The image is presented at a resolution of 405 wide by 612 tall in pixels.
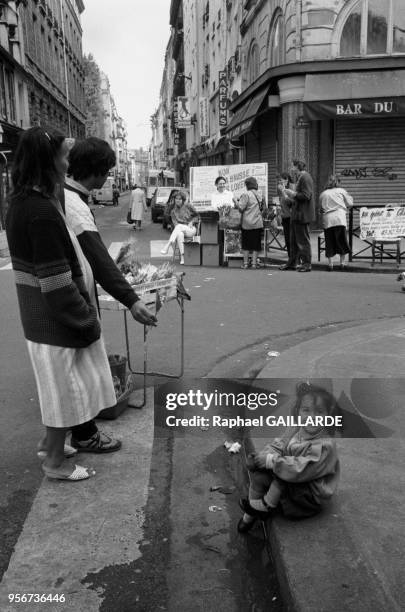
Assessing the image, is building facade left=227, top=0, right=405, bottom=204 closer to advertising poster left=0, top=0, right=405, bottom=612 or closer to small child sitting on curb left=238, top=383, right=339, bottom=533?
advertising poster left=0, top=0, right=405, bottom=612

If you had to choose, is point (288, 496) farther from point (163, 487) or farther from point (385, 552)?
point (163, 487)

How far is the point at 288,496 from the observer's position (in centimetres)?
300

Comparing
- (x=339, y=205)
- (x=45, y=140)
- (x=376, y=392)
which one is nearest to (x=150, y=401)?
(x=376, y=392)

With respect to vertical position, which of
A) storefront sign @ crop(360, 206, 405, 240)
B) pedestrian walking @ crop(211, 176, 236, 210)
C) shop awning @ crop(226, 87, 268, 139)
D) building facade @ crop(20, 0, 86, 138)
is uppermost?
building facade @ crop(20, 0, 86, 138)

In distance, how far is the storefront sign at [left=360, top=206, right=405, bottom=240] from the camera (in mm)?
12086

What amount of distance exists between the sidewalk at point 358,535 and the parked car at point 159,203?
2508 centimetres

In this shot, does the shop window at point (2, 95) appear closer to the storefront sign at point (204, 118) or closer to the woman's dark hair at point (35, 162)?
the storefront sign at point (204, 118)

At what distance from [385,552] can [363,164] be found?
56.9 ft

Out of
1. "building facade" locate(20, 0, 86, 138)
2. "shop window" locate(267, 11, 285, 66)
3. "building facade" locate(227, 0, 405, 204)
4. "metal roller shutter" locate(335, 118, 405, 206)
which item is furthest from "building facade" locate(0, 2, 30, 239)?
"metal roller shutter" locate(335, 118, 405, 206)

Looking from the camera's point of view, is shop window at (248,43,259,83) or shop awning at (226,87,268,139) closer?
shop awning at (226,87,268,139)

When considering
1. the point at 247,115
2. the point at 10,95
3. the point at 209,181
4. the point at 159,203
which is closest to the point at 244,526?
the point at 209,181

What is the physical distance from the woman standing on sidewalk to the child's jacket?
1109mm

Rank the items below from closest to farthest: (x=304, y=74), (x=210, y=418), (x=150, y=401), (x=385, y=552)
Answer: (x=385, y=552) → (x=210, y=418) → (x=150, y=401) → (x=304, y=74)

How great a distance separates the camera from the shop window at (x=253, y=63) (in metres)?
24.0
